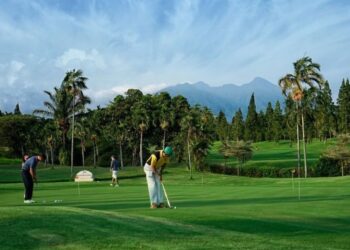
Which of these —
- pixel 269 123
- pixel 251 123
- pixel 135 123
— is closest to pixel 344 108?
pixel 269 123

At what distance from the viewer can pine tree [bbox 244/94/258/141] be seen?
143 meters

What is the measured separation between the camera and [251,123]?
475 ft

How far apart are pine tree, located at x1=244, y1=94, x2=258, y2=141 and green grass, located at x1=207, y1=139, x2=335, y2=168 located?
12.3ft

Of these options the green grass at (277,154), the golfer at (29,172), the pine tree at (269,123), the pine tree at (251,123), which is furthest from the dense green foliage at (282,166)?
the golfer at (29,172)

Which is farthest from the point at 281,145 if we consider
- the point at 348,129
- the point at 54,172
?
the point at 54,172

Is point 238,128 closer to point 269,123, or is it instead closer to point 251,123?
point 251,123

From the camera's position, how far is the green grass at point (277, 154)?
9875 cm

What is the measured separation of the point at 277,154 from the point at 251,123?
86.4 ft

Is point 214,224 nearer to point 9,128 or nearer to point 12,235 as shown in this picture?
point 12,235

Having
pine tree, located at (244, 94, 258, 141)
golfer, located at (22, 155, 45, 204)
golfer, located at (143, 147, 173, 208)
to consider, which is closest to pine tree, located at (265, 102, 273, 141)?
pine tree, located at (244, 94, 258, 141)

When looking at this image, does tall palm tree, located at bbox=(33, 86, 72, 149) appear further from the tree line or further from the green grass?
the green grass

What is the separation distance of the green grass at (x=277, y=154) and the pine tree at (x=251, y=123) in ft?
12.3

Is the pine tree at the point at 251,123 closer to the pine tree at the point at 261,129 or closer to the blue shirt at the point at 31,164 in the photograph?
the pine tree at the point at 261,129

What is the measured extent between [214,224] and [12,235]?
5.44 meters
